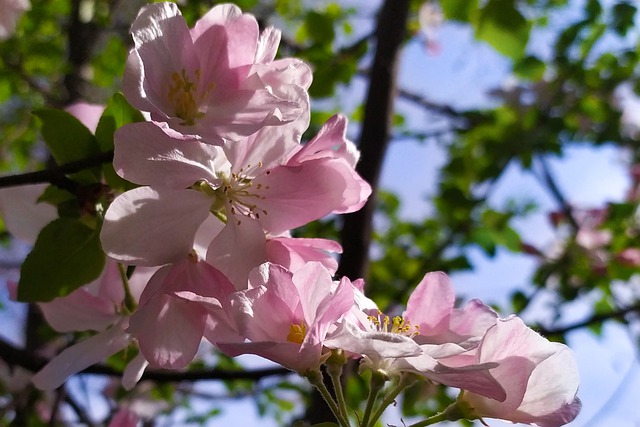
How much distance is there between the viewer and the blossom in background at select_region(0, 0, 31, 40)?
140 cm

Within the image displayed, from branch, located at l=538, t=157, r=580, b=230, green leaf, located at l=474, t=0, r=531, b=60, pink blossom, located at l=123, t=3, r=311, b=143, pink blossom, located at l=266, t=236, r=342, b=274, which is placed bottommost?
branch, located at l=538, t=157, r=580, b=230

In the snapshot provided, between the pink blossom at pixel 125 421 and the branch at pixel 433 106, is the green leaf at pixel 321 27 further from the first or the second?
the pink blossom at pixel 125 421

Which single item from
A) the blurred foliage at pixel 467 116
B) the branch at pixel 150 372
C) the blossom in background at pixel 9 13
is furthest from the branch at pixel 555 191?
the blossom in background at pixel 9 13

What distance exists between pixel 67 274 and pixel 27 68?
141 centimetres

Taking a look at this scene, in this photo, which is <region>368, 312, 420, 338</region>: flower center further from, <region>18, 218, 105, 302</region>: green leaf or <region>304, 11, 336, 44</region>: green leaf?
<region>304, 11, 336, 44</region>: green leaf

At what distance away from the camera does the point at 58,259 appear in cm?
55

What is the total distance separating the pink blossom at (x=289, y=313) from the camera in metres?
0.42

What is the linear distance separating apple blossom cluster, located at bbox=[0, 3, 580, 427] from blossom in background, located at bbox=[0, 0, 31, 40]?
3.62ft

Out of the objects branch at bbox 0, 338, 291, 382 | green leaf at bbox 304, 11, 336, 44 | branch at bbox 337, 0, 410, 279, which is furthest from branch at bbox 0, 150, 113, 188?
green leaf at bbox 304, 11, 336, 44

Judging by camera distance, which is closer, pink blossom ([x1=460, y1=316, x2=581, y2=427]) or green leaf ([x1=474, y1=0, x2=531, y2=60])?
pink blossom ([x1=460, y1=316, x2=581, y2=427])

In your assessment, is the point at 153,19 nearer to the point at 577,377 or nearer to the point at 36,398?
the point at 577,377

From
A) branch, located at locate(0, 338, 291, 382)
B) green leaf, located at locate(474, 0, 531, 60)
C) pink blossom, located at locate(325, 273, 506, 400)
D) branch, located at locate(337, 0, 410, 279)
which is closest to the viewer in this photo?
pink blossom, located at locate(325, 273, 506, 400)

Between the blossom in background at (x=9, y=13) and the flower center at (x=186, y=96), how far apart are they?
1.11 meters

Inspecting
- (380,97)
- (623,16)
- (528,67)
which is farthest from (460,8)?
(623,16)
